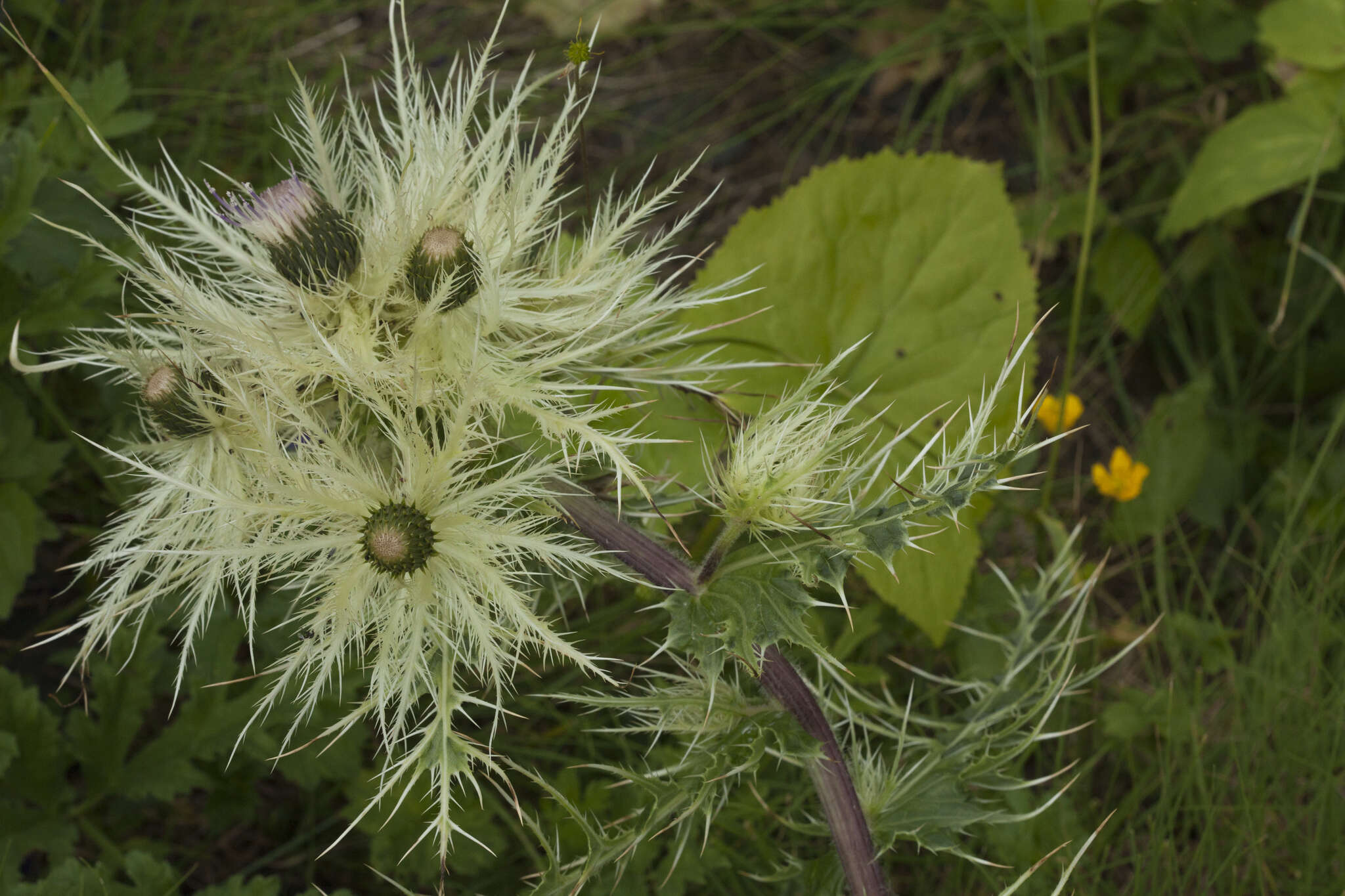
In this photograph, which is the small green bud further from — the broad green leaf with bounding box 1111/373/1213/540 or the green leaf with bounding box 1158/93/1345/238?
the green leaf with bounding box 1158/93/1345/238

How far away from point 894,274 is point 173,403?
134 centimetres

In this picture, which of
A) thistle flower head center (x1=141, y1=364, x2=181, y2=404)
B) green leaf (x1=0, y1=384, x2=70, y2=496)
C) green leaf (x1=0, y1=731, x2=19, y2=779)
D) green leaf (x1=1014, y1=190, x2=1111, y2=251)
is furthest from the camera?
green leaf (x1=1014, y1=190, x2=1111, y2=251)

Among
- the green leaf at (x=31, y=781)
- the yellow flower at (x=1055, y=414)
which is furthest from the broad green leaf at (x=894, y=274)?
the green leaf at (x=31, y=781)

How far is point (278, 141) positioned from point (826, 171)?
4.57ft

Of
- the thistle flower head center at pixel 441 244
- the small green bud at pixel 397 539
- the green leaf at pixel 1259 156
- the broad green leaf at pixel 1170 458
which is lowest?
the broad green leaf at pixel 1170 458

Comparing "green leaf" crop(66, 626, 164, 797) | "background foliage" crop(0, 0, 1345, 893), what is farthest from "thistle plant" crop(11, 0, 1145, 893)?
"green leaf" crop(66, 626, 164, 797)

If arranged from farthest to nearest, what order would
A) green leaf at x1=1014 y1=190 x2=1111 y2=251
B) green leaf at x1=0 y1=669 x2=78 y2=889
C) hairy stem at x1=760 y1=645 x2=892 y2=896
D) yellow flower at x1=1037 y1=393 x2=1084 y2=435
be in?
green leaf at x1=1014 y1=190 x2=1111 y2=251 < yellow flower at x1=1037 y1=393 x2=1084 y2=435 < green leaf at x1=0 y1=669 x2=78 y2=889 < hairy stem at x1=760 y1=645 x2=892 y2=896

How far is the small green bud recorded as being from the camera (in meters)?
1.09

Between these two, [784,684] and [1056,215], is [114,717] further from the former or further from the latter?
[1056,215]

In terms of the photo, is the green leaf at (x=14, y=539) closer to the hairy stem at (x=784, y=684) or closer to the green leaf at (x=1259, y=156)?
the hairy stem at (x=784, y=684)

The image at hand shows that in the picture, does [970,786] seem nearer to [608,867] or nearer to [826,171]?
[608,867]

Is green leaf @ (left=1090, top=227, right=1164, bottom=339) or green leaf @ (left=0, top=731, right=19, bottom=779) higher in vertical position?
green leaf @ (left=1090, top=227, right=1164, bottom=339)

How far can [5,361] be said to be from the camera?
6.56 feet

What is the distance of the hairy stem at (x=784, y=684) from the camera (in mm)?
1250
